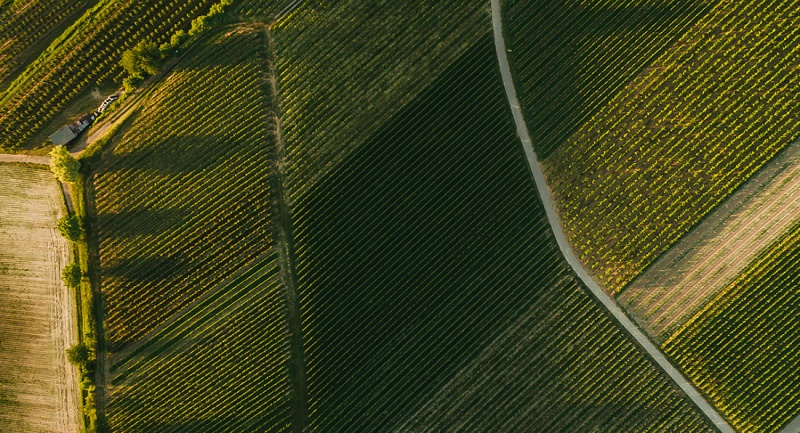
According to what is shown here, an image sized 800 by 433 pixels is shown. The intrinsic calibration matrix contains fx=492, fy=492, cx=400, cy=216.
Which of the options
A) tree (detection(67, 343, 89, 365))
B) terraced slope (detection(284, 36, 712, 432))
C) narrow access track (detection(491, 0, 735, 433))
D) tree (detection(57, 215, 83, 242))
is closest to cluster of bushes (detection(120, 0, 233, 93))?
tree (detection(57, 215, 83, 242))

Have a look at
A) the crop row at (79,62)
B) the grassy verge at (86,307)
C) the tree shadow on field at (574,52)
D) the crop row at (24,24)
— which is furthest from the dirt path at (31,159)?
the tree shadow on field at (574,52)

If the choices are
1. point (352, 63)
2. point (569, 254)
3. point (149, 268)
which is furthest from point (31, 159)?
point (569, 254)

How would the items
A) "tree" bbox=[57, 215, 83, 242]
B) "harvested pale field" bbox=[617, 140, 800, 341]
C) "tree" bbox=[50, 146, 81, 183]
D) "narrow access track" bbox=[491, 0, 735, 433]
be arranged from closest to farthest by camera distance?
1. "tree" bbox=[50, 146, 81, 183]
2. "tree" bbox=[57, 215, 83, 242]
3. "harvested pale field" bbox=[617, 140, 800, 341]
4. "narrow access track" bbox=[491, 0, 735, 433]

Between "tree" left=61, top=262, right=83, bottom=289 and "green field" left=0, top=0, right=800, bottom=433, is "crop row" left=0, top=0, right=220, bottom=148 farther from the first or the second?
"tree" left=61, top=262, right=83, bottom=289

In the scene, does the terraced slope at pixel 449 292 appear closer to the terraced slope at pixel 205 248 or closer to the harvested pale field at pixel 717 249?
the harvested pale field at pixel 717 249

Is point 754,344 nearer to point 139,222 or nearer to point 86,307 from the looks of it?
point 139,222

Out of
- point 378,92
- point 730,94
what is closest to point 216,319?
point 378,92
